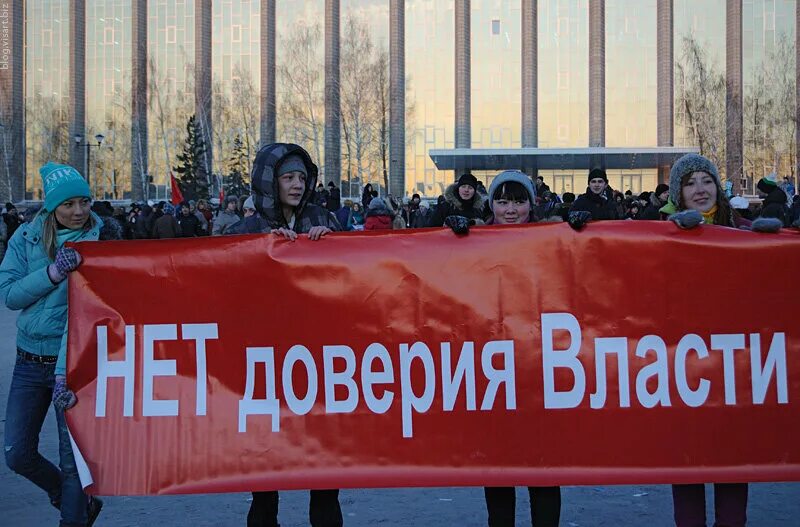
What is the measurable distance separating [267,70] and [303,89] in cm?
227

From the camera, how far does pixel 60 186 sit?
4500mm

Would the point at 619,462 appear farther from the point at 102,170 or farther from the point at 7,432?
the point at 102,170

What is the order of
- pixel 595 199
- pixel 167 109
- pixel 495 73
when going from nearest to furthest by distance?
pixel 595 199
pixel 495 73
pixel 167 109

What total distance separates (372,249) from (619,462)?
153 cm

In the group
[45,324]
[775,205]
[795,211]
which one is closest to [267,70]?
[795,211]

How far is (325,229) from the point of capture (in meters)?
4.52

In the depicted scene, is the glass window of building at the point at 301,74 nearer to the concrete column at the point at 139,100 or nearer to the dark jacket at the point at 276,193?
the concrete column at the point at 139,100

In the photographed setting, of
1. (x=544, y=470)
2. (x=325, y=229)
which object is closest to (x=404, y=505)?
(x=544, y=470)

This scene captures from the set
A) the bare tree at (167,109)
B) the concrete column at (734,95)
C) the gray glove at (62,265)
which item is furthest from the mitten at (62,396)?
the bare tree at (167,109)

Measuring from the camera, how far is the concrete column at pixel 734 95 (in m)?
47.5

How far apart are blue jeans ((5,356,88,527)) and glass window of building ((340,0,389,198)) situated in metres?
46.7

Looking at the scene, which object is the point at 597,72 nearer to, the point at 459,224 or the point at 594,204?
the point at 594,204

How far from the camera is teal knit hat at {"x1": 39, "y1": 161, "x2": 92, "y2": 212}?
4.50 m

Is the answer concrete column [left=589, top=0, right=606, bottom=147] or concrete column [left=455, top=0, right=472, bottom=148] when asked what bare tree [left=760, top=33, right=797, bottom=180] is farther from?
concrete column [left=455, top=0, right=472, bottom=148]
